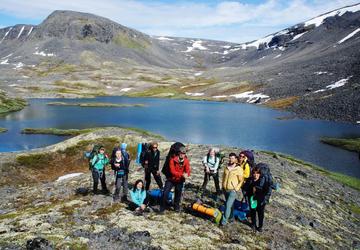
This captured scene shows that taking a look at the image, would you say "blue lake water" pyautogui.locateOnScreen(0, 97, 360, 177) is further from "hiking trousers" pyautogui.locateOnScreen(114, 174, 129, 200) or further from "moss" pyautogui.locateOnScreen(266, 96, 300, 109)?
"hiking trousers" pyautogui.locateOnScreen(114, 174, 129, 200)

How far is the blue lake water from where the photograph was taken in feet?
232

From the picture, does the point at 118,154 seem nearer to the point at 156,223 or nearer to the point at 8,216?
the point at 156,223

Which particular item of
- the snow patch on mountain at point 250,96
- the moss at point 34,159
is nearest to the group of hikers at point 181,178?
the moss at point 34,159

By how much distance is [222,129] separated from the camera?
97.7m

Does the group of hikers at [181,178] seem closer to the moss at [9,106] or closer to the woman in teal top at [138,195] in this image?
the woman in teal top at [138,195]

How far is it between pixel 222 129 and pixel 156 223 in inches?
3097

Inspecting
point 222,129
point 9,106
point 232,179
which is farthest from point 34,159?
point 9,106

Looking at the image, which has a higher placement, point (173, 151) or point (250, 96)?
point (173, 151)

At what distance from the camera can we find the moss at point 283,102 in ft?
490

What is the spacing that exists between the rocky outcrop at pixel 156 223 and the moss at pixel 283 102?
11851 centimetres

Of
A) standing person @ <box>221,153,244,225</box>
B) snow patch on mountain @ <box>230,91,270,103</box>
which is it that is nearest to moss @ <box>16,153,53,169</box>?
standing person @ <box>221,153,244,225</box>

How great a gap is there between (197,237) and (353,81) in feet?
483

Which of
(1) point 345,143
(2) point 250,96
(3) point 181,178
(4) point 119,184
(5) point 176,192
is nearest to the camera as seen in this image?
(3) point 181,178

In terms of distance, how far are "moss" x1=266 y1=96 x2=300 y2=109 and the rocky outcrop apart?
118512mm
